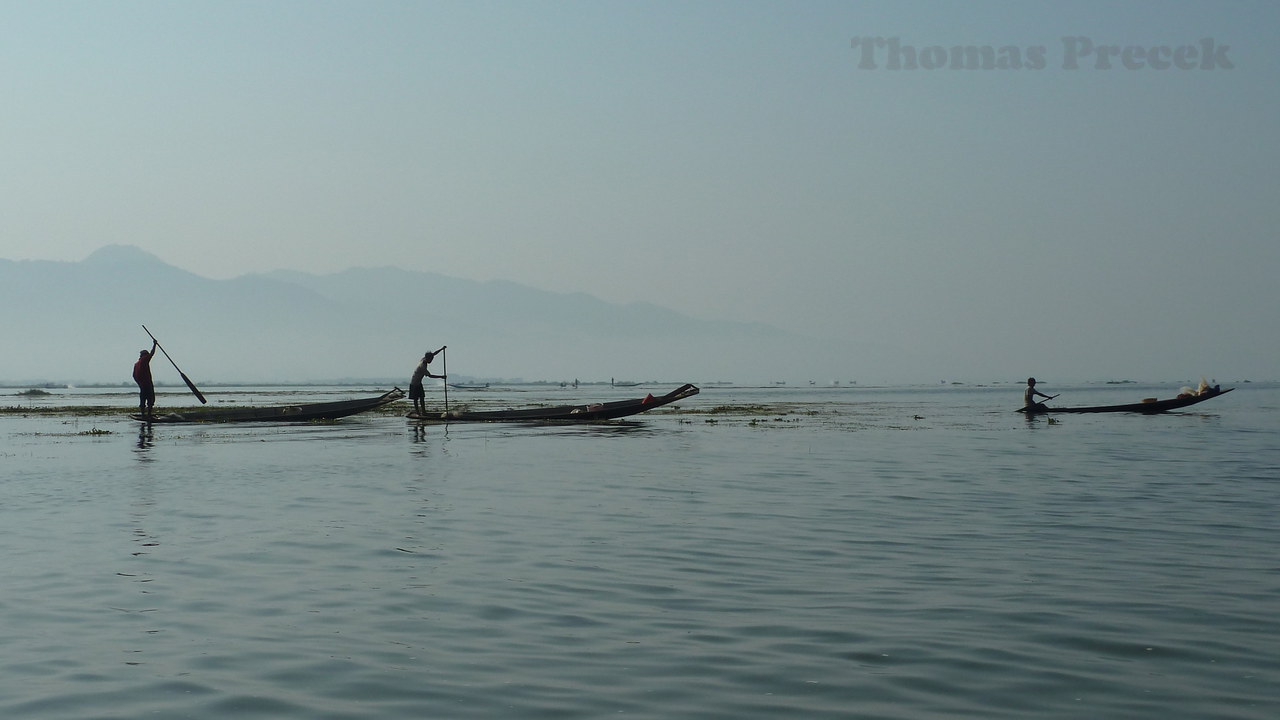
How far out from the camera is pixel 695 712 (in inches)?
255

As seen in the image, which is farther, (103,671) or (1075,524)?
(1075,524)

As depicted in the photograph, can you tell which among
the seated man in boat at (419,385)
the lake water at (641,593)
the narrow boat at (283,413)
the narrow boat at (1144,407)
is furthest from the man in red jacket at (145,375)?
the narrow boat at (1144,407)

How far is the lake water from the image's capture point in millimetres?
6910

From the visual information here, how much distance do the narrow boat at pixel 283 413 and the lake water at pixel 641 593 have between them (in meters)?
20.7

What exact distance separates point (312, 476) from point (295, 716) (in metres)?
16.1

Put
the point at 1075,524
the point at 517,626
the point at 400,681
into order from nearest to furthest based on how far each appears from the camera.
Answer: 1. the point at 400,681
2. the point at 517,626
3. the point at 1075,524

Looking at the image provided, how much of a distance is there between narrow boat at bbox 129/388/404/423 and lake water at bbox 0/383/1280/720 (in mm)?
20706

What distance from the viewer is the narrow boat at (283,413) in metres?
42.5

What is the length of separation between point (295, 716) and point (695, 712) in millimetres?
2544

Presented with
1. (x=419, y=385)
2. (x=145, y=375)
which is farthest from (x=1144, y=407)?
(x=145, y=375)

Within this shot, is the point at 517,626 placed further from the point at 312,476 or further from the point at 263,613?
the point at 312,476

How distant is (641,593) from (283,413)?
38.1 m

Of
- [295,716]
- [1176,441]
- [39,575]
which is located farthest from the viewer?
[1176,441]

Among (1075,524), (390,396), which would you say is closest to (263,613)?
(1075,524)
